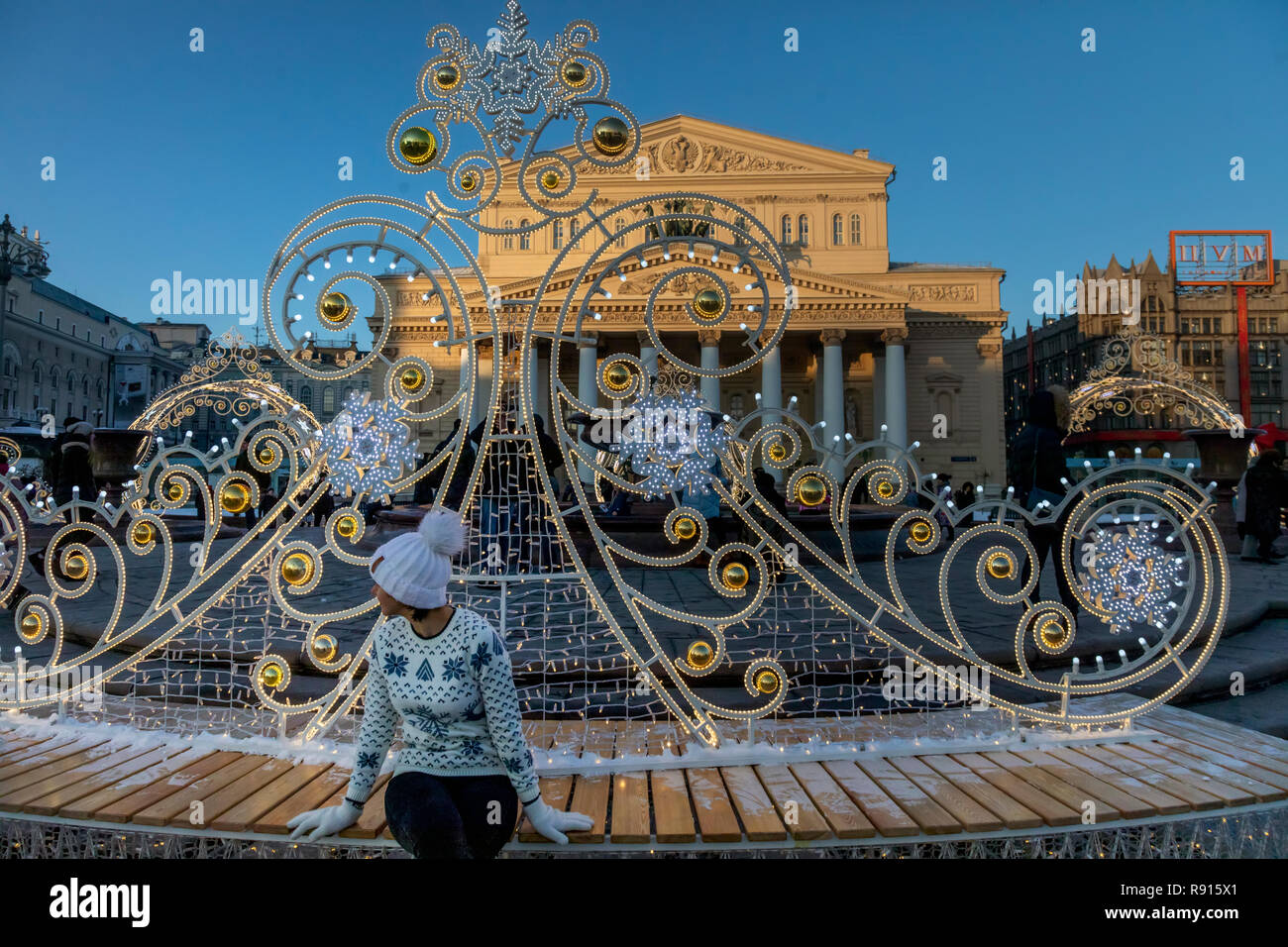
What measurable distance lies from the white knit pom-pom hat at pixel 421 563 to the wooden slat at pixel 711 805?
3.46ft

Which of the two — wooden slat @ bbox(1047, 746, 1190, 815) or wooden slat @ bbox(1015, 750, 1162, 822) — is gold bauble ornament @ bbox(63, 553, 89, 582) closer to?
wooden slat @ bbox(1015, 750, 1162, 822)

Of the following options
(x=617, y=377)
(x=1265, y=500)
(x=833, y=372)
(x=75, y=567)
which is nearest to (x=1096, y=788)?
(x=617, y=377)

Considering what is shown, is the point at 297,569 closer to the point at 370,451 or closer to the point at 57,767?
the point at 370,451

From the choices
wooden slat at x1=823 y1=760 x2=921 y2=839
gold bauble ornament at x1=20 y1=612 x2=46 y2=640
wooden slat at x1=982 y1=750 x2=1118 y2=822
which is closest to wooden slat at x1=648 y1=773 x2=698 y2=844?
wooden slat at x1=823 y1=760 x2=921 y2=839

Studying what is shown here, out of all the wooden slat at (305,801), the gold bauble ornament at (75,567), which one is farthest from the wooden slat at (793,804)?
the gold bauble ornament at (75,567)

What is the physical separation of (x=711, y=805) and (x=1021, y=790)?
107cm

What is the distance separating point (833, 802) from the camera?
237 centimetres

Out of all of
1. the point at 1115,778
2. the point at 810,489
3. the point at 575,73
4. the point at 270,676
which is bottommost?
the point at 1115,778

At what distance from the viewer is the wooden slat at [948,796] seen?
224cm

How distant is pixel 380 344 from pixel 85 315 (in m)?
66.3

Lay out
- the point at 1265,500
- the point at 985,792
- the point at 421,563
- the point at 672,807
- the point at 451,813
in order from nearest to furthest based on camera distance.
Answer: the point at 451,813 < the point at 421,563 < the point at 672,807 < the point at 985,792 < the point at 1265,500

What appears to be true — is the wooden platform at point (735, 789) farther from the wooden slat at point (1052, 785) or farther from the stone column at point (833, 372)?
the stone column at point (833, 372)
